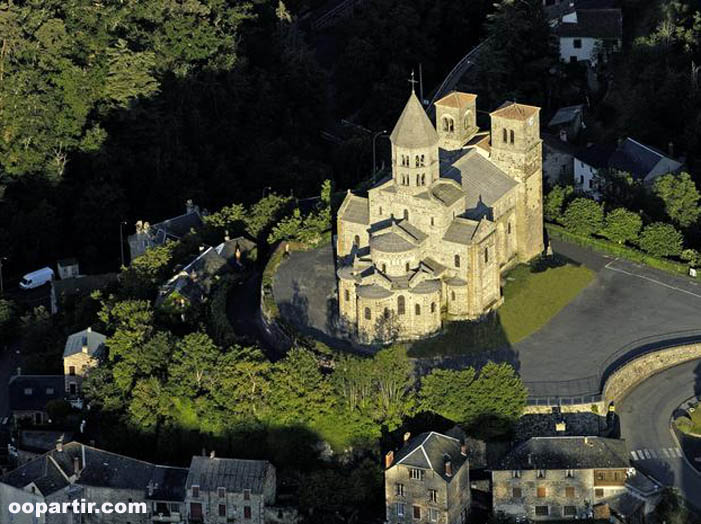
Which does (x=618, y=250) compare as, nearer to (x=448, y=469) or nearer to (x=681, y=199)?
(x=681, y=199)

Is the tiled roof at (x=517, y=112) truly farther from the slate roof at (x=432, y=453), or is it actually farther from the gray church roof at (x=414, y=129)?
the slate roof at (x=432, y=453)

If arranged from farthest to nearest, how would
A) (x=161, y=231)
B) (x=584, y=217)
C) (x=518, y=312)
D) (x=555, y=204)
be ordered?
(x=161, y=231) → (x=555, y=204) → (x=584, y=217) → (x=518, y=312)

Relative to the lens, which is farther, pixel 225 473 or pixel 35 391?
pixel 35 391

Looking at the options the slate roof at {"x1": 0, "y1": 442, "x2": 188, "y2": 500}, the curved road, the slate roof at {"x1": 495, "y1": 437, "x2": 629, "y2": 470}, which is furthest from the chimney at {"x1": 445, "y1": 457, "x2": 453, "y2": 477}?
the slate roof at {"x1": 0, "y1": 442, "x2": 188, "y2": 500}

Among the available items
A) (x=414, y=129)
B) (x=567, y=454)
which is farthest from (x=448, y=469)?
(x=414, y=129)

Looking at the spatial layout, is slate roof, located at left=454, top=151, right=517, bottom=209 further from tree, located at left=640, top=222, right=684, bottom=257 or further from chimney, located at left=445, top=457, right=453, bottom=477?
chimney, located at left=445, top=457, right=453, bottom=477

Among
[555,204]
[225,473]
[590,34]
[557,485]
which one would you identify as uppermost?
[590,34]

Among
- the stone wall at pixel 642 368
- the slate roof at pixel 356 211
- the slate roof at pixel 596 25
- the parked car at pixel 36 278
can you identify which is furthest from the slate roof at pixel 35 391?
the slate roof at pixel 596 25
